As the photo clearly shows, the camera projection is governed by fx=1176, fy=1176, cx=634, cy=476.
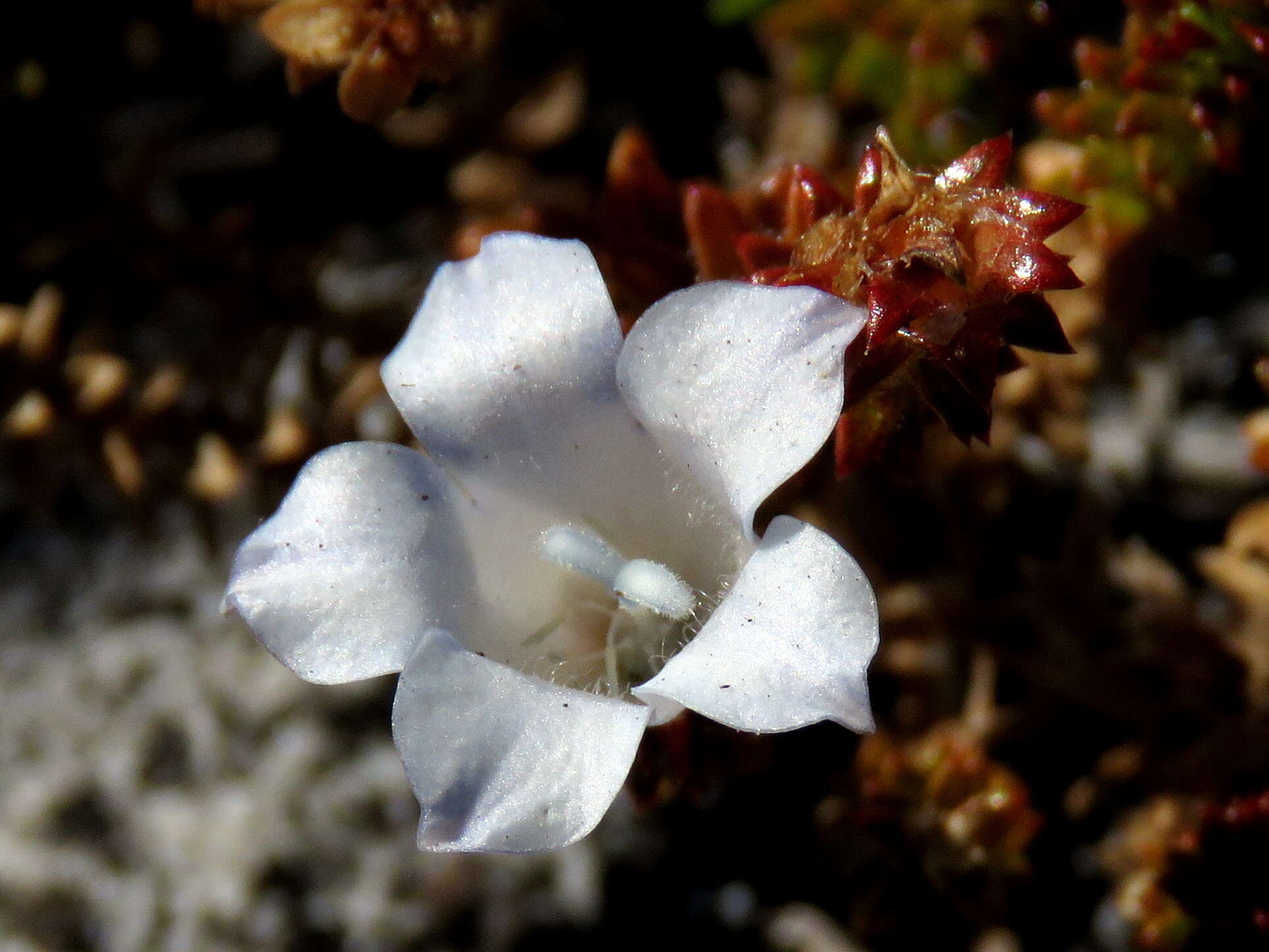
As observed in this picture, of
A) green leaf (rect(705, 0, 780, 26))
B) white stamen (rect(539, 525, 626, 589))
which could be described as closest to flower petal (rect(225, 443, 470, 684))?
white stamen (rect(539, 525, 626, 589))

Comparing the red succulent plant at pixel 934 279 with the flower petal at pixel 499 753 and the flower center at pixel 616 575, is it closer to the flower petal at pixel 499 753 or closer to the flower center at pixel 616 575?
the flower center at pixel 616 575

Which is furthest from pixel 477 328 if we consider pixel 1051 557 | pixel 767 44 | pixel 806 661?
pixel 767 44

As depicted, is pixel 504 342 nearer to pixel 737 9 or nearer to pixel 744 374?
pixel 744 374

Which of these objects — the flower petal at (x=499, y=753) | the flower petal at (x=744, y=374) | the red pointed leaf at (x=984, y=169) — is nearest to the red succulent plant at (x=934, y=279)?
the red pointed leaf at (x=984, y=169)

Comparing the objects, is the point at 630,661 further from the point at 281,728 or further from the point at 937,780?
the point at 281,728

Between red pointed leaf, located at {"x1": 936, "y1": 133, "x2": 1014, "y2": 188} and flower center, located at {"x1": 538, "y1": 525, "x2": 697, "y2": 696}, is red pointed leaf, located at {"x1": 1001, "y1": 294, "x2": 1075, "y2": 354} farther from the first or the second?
flower center, located at {"x1": 538, "y1": 525, "x2": 697, "y2": 696}

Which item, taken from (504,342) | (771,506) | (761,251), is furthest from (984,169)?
(771,506)

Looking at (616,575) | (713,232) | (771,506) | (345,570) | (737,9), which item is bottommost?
(771,506)
